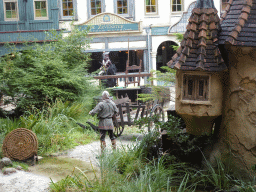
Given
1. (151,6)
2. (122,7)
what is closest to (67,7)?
(122,7)

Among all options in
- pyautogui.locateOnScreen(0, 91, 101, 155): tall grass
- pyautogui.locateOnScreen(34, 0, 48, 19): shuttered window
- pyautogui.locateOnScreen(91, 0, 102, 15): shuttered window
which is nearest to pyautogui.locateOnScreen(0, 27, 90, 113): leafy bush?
pyautogui.locateOnScreen(0, 91, 101, 155): tall grass

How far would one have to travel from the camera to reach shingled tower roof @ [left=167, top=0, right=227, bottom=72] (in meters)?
5.25

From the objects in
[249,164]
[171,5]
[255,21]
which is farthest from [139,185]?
[171,5]

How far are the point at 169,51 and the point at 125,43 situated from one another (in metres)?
4.05

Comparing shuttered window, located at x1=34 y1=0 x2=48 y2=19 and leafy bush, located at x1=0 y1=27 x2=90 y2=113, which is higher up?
shuttered window, located at x1=34 y1=0 x2=48 y2=19

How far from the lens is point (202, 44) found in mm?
5285

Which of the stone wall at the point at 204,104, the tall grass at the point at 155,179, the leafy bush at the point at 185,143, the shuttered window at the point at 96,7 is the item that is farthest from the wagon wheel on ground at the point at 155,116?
the shuttered window at the point at 96,7

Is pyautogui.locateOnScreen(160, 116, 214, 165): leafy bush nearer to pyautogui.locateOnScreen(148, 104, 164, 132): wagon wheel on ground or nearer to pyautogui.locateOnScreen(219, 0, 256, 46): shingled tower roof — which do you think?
pyautogui.locateOnScreen(148, 104, 164, 132): wagon wheel on ground

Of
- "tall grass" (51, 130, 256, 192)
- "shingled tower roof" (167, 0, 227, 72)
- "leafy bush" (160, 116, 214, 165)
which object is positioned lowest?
"tall grass" (51, 130, 256, 192)

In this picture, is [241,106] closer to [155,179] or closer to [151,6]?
[155,179]

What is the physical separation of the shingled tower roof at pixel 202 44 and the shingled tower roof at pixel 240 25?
0.65ft

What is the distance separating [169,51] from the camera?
20.2 metres

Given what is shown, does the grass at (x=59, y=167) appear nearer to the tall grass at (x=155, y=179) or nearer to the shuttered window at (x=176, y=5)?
the tall grass at (x=155, y=179)

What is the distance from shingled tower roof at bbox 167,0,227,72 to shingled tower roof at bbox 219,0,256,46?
0.65ft
